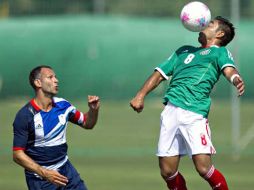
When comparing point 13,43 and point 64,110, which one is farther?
point 13,43

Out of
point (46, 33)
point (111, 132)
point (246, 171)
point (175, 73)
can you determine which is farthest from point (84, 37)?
point (175, 73)

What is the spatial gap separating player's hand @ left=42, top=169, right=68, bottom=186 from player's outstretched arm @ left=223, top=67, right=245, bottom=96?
227 centimetres

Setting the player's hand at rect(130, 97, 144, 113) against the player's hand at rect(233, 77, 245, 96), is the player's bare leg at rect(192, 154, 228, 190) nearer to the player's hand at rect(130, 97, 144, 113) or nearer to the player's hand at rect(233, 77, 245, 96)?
the player's hand at rect(130, 97, 144, 113)

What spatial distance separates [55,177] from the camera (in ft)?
37.6

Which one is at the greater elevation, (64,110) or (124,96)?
(64,110)

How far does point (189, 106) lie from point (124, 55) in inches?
686

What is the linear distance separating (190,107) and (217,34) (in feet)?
3.29

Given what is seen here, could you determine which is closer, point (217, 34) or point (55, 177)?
point (55, 177)

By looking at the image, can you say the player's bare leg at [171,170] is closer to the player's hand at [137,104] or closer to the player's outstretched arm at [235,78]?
the player's hand at [137,104]

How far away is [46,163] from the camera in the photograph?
1213 centimetres

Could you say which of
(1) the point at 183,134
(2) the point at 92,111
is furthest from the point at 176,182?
(2) the point at 92,111

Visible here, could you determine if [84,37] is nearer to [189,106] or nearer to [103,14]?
[103,14]

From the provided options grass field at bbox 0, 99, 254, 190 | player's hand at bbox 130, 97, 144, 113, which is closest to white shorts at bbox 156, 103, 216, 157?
player's hand at bbox 130, 97, 144, 113

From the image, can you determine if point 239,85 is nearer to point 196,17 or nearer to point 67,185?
point 196,17
